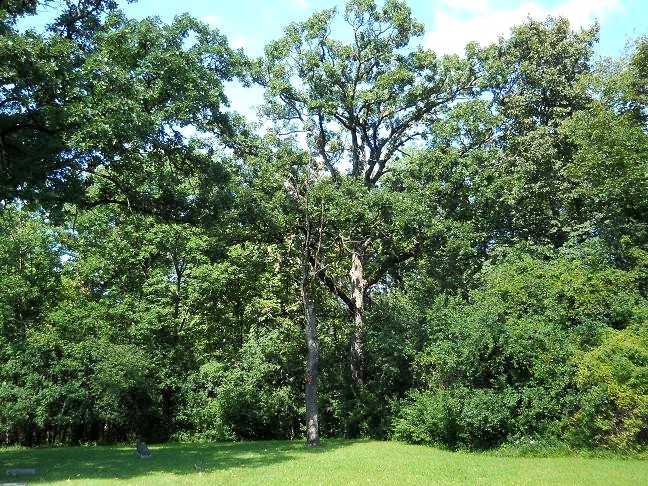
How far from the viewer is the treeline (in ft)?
49.2

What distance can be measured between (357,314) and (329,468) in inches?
513

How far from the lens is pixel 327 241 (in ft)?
76.8

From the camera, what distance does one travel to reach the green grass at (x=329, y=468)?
36.8 feet

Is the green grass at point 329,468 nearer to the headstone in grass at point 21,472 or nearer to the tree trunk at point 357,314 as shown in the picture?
the headstone in grass at point 21,472

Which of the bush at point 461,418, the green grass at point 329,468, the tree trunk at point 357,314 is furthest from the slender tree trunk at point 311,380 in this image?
the tree trunk at point 357,314

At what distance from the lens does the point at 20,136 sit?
44.0 ft

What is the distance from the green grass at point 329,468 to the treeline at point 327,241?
2.33 m

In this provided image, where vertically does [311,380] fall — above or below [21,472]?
above

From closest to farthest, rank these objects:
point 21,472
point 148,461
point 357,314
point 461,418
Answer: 1. point 21,472
2. point 148,461
3. point 461,418
4. point 357,314

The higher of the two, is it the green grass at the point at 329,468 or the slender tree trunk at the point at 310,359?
the slender tree trunk at the point at 310,359

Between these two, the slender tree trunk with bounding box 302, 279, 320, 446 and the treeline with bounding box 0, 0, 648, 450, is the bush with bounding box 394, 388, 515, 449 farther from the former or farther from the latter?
the slender tree trunk with bounding box 302, 279, 320, 446

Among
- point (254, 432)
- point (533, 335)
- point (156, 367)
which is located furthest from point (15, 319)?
point (533, 335)

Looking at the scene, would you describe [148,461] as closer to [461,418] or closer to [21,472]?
[21,472]

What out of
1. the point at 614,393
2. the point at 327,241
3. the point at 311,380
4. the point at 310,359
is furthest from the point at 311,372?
the point at 614,393
